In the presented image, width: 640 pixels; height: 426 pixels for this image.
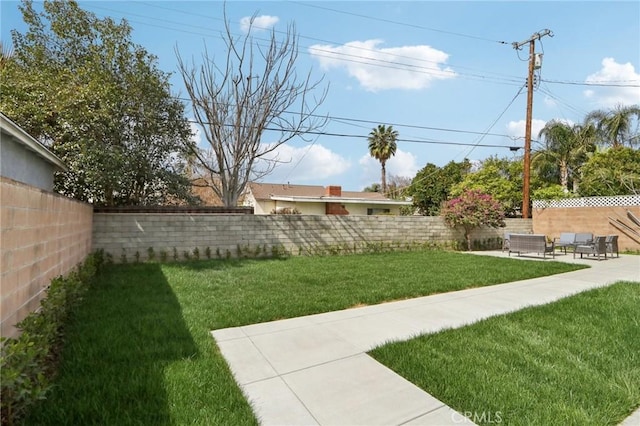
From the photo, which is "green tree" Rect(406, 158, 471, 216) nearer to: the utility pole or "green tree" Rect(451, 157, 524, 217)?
"green tree" Rect(451, 157, 524, 217)

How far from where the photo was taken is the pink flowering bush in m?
13.6

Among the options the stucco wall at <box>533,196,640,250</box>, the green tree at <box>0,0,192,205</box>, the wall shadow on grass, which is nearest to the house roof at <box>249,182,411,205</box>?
the stucco wall at <box>533,196,640,250</box>

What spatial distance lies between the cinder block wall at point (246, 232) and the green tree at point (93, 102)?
1.31 meters

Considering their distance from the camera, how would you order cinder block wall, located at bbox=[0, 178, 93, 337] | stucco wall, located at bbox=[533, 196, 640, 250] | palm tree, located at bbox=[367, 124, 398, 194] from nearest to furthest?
cinder block wall, located at bbox=[0, 178, 93, 337], stucco wall, located at bbox=[533, 196, 640, 250], palm tree, located at bbox=[367, 124, 398, 194]

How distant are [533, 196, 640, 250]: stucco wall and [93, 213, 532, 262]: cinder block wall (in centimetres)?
511

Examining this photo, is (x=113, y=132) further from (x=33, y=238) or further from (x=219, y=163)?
(x=33, y=238)

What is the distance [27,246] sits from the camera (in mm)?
3041

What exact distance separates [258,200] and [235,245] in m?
17.2

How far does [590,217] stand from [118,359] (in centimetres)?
1792

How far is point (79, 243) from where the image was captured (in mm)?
6297

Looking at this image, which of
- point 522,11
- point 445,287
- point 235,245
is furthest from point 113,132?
point 522,11

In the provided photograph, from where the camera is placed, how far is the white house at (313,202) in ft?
81.4

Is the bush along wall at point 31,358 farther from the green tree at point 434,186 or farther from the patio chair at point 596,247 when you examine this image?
the green tree at point 434,186

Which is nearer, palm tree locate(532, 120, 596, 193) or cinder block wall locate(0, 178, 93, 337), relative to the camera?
cinder block wall locate(0, 178, 93, 337)
